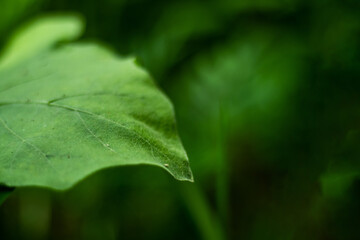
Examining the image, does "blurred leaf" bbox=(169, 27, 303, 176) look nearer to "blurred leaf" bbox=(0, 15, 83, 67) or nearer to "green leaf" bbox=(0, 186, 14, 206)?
"blurred leaf" bbox=(0, 15, 83, 67)

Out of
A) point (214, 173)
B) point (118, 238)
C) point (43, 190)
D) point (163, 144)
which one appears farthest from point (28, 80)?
point (214, 173)

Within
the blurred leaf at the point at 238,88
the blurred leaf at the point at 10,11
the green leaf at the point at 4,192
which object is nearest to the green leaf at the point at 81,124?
the green leaf at the point at 4,192

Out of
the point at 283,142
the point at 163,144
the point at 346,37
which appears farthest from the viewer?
the point at 283,142

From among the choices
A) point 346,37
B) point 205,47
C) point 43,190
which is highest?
point 346,37

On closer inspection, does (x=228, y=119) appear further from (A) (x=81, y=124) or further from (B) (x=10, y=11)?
(B) (x=10, y=11)

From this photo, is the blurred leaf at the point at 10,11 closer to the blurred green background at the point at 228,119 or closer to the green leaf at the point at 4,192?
the blurred green background at the point at 228,119

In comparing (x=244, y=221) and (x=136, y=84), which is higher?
(x=136, y=84)

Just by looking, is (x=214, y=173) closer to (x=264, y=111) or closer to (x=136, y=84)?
(x=264, y=111)
